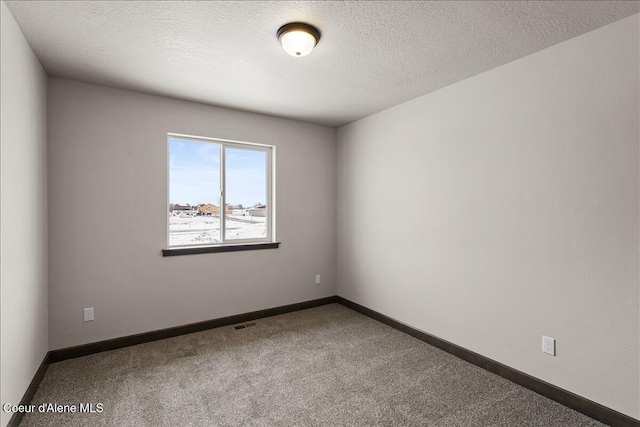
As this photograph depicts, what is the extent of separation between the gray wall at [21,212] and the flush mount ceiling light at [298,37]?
151cm

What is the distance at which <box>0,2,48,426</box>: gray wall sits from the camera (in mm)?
1760

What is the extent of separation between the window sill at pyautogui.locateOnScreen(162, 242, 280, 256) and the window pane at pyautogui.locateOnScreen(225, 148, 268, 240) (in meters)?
0.17

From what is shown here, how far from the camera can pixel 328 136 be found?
4.37m

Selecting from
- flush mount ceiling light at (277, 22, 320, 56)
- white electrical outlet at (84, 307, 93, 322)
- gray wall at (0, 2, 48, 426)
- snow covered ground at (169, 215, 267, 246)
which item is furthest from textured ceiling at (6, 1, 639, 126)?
white electrical outlet at (84, 307, 93, 322)

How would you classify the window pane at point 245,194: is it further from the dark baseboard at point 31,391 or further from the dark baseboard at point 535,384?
the dark baseboard at point 535,384

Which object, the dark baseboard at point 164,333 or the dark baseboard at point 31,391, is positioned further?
the dark baseboard at point 164,333

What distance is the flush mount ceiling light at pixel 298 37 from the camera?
1951 mm

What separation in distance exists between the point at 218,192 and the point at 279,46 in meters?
1.91

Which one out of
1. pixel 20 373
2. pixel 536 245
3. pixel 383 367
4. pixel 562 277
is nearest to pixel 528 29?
pixel 536 245

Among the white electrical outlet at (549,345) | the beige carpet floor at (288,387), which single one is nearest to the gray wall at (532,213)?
the white electrical outlet at (549,345)

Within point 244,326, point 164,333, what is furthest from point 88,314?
point 244,326

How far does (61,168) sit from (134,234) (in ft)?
2.63

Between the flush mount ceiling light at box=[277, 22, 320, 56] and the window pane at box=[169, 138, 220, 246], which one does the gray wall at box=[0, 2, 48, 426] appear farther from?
the flush mount ceiling light at box=[277, 22, 320, 56]

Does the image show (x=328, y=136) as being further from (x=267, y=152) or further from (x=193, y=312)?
(x=193, y=312)
